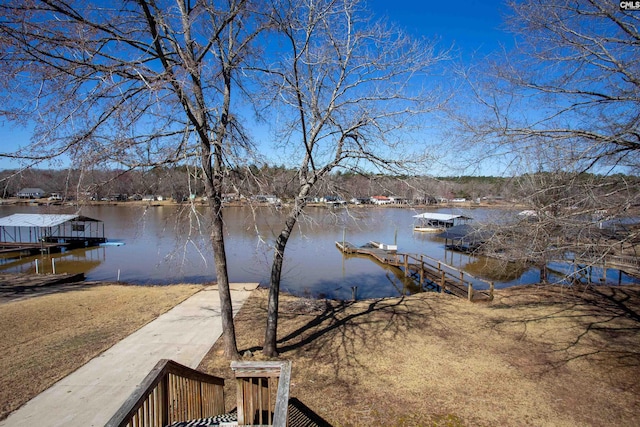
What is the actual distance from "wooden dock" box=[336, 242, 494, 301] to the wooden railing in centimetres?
952

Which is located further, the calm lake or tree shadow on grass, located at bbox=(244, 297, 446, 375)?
the calm lake

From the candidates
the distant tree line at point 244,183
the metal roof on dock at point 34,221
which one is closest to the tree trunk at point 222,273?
the distant tree line at point 244,183

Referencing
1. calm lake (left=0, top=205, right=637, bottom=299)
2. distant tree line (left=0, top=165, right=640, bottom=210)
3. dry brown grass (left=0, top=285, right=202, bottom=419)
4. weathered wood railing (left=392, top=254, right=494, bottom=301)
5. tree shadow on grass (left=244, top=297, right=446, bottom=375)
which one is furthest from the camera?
calm lake (left=0, top=205, right=637, bottom=299)

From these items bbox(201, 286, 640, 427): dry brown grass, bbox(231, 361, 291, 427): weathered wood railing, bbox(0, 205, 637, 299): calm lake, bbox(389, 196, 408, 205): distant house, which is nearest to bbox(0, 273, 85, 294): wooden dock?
bbox(0, 205, 637, 299): calm lake

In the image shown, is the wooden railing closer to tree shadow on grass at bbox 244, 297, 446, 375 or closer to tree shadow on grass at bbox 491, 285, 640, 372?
tree shadow on grass at bbox 244, 297, 446, 375

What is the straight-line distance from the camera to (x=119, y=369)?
240 inches

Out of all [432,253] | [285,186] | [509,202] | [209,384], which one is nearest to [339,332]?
[285,186]

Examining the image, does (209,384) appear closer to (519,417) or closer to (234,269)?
(519,417)

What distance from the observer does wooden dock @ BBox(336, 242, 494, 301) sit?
12815mm

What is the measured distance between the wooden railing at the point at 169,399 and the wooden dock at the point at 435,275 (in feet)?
31.2

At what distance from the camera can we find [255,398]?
11.9ft

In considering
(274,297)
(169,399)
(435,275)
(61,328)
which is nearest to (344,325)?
(274,297)

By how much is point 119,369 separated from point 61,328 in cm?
337

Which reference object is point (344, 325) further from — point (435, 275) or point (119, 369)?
point (435, 275)
